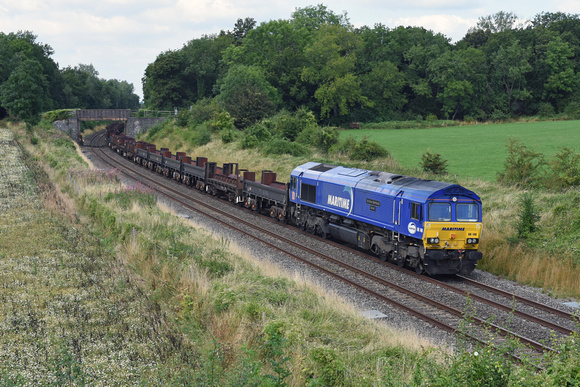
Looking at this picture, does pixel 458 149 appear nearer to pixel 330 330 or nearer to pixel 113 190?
pixel 113 190

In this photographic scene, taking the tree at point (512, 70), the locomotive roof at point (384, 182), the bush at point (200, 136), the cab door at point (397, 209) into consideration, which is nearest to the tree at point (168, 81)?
the bush at point (200, 136)

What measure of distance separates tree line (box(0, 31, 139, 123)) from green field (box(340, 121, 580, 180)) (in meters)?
36.0

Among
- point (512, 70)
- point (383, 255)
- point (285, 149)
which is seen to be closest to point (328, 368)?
point (383, 255)

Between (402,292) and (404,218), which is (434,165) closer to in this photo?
(404,218)

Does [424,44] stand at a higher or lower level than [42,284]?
higher

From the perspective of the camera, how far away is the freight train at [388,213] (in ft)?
57.4

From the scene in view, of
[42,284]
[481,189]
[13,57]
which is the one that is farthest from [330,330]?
[13,57]

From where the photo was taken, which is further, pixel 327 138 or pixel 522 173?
pixel 327 138

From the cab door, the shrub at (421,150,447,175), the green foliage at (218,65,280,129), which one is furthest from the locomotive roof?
the green foliage at (218,65,280,129)

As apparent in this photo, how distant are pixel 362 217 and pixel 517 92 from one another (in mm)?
76898

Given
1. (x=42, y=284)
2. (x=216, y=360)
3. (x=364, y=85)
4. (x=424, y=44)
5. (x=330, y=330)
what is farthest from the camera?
(x=424, y=44)

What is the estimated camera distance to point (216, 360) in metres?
8.94

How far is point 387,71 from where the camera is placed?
80875mm

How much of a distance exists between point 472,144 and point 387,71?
1245 inches
